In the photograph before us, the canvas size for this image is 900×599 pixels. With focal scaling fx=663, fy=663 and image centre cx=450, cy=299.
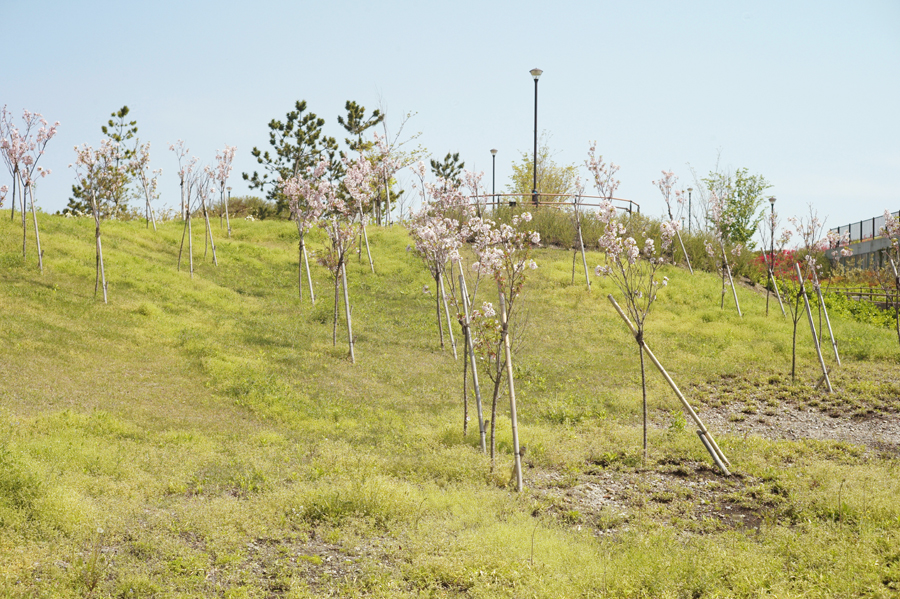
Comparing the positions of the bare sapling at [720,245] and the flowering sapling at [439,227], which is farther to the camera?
the bare sapling at [720,245]

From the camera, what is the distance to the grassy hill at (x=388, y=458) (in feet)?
19.2

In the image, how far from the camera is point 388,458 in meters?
9.26

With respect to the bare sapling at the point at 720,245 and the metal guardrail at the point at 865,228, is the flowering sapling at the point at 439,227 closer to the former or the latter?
the bare sapling at the point at 720,245

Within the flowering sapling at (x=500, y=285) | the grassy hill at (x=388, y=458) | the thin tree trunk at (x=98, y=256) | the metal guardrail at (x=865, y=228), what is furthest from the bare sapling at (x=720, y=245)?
the thin tree trunk at (x=98, y=256)

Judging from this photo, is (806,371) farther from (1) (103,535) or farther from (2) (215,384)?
(1) (103,535)

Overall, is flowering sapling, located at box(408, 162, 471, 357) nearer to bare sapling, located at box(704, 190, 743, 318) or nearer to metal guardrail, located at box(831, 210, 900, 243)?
bare sapling, located at box(704, 190, 743, 318)

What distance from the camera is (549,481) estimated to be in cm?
872

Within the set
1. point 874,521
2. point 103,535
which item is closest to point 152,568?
point 103,535

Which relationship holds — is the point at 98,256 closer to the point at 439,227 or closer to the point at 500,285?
the point at 439,227

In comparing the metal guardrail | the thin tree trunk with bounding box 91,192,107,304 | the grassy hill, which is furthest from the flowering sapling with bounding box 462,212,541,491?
the metal guardrail

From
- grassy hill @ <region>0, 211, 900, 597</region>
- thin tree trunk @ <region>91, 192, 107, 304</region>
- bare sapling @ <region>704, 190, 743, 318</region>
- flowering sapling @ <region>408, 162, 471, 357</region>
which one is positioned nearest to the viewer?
grassy hill @ <region>0, 211, 900, 597</region>

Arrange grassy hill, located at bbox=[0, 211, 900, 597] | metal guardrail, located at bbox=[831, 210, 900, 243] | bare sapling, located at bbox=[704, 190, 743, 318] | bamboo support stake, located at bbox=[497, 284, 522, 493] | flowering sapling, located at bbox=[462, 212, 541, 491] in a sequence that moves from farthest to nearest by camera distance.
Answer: metal guardrail, located at bbox=[831, 210, 900, 243]
bare sapling, located at bbox=[704, 190, 743, 318]
flowering sapling, located at bbox=[462, 212, 541, 491]
bamboo support stake, located at bbox=[497, 284, 522, 493]
grassy hill, located at bbox=[0, 211, 900, 597]

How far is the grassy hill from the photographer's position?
5.85 meters

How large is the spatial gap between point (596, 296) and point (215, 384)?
1300cm
